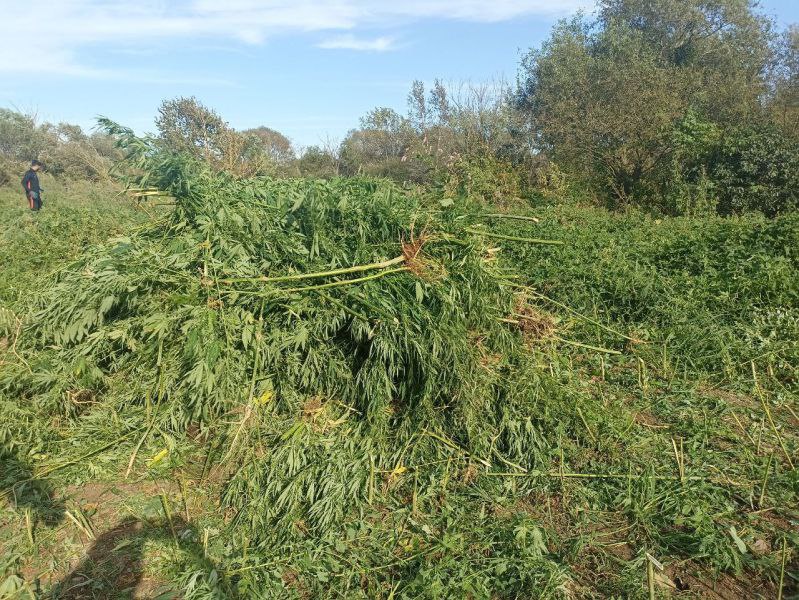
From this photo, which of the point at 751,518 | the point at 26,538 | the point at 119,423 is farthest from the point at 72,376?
the point at 751,518

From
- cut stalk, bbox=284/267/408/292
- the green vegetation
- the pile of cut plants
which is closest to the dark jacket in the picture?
the green vegetation

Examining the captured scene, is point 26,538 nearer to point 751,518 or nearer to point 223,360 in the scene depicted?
point 223,360

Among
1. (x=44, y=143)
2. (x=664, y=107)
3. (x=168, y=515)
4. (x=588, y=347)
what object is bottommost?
(x=168, y=515)

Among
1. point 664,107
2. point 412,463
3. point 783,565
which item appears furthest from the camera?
point 664,107

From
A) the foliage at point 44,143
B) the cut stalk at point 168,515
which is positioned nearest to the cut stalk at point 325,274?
the cut stalk at point 168,515

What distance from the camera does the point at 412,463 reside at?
3.49 metres

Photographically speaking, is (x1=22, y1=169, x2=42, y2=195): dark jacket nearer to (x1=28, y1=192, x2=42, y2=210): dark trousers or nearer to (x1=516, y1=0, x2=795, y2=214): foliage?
(x1=28, y1=192, x2=42, y2=210): dark trousers

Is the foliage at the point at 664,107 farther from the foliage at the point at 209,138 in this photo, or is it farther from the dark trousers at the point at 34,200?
the dark trousers at the point at 34,200

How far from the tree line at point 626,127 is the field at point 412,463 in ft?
16.8

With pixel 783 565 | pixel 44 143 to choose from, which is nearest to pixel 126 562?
pixel 783 565

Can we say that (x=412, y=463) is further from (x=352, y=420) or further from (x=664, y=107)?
(x=664, y=107)

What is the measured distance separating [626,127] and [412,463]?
1192 centimetres

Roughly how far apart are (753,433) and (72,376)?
4539 mm

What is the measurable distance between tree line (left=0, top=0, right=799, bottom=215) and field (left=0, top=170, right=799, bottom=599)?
5.12 m
